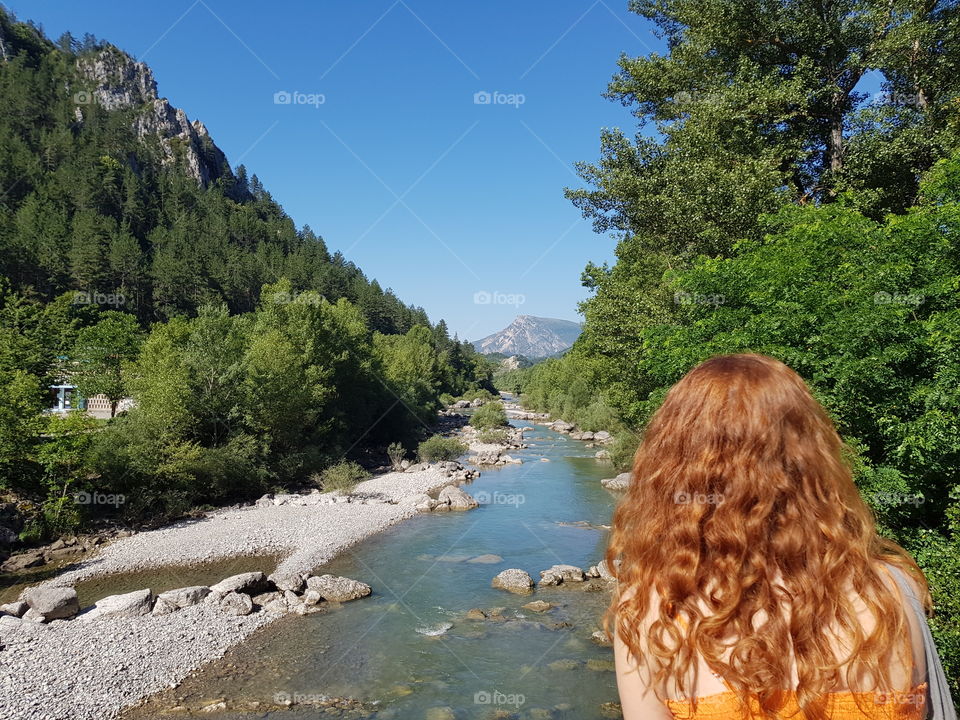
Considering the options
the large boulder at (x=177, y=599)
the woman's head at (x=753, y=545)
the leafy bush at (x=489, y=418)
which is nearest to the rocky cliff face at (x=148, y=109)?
the leafy bush at (x=489, y=418)

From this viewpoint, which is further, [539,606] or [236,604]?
[539,606]

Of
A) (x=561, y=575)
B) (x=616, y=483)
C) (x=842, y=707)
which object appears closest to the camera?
(x=842, y=707)

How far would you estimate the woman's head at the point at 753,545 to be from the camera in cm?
177

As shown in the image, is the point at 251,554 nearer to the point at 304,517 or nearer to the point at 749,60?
the point at 304,517

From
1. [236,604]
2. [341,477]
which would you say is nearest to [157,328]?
[341,477]

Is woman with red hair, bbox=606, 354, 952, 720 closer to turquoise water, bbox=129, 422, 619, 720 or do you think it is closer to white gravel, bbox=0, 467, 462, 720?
turquoise water, bbox=129, 422, 619, 720

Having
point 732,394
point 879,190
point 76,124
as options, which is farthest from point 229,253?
point 732,394

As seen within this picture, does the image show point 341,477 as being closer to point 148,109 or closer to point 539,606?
point 539,606

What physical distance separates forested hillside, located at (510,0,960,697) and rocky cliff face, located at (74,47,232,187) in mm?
123715

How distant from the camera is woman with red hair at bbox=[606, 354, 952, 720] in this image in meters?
1.76

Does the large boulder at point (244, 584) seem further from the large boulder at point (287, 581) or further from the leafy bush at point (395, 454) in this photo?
the leafy bush at point (395, 454)

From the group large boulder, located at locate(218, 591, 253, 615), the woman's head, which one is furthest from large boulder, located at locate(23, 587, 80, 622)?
the woman's head

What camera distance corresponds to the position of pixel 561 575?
59.4 feet

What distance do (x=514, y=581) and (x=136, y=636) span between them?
31.1 ft
